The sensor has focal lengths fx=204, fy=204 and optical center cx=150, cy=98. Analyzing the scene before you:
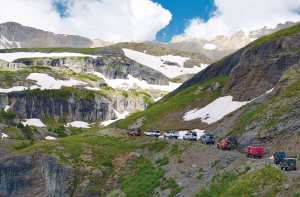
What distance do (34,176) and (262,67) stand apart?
55.8 meters

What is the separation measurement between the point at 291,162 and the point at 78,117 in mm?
176386

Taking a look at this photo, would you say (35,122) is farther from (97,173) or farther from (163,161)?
(163,161)

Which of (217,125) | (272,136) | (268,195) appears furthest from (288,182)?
(217,125)

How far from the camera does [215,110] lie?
52.2 m

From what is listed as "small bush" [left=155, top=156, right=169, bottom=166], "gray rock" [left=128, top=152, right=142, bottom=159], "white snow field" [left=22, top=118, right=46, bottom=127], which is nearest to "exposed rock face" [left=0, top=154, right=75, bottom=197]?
"gray rock" [left=128, top=152, right=142, bottom=159]

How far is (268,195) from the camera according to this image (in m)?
14.5

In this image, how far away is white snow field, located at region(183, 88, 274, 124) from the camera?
158ft

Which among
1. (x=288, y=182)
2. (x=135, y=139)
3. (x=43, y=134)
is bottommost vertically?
(x=43, y=134)

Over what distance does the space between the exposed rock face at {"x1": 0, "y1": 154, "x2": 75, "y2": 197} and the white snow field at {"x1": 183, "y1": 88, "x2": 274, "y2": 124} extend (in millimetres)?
32966

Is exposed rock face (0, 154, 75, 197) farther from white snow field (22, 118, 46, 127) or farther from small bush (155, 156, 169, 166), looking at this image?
white snow field (22, 118, 46, 127)

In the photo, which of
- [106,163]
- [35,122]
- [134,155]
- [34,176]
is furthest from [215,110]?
[35,122]

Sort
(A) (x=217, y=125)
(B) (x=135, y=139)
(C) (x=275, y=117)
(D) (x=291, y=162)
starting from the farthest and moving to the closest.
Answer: (B) (x=135, y=139)
(A) (x=217, y=125)
(C) (x=275, y=117)
(D) (x=291, y=162)

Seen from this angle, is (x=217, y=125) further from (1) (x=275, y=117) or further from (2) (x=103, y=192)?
(2) (x=103, y=192)

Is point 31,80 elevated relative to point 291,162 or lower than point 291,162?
elevated
